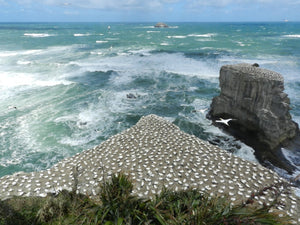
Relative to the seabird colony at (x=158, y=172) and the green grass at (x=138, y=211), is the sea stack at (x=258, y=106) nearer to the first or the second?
the seabird colony at (x=158, y=172)

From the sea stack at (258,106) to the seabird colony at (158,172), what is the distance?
4748 mm

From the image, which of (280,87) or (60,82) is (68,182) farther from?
(60,82)

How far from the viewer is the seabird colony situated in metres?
9.46

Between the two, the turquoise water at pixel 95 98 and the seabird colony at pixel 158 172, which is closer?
the seabird colony at pixel 158 172

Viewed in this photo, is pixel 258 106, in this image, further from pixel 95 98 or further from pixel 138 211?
pixel 95 98

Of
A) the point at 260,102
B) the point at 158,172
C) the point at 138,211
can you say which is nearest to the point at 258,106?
the point at 260,102

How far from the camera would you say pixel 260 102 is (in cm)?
1516

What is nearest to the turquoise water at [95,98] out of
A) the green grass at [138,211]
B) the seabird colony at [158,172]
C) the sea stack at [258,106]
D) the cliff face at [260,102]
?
the sea stack at [258,106]

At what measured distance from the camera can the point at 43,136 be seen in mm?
17375

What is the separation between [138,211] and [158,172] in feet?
17.8

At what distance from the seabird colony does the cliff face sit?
482 cm

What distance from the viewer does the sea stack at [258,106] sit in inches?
573

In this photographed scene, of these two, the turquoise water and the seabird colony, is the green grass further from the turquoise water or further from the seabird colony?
the turquoise water

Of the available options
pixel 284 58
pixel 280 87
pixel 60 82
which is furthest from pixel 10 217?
pixel 284 58
